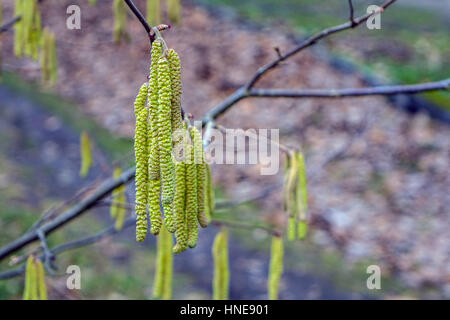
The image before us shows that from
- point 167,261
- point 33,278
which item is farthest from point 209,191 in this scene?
point 33,278

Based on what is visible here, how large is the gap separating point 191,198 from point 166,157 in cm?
16

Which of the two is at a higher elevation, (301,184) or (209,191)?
(301,184)

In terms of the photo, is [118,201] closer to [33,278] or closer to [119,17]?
[33,278]

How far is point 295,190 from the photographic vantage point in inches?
84.7

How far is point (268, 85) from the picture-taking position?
8.54 meters

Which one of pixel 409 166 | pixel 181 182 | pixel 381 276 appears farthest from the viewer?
pixel 409 166

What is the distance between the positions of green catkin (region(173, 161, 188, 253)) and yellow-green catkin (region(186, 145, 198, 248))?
1cm

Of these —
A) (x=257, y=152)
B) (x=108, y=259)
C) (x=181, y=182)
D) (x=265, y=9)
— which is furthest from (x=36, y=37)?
(x=265, y=9)

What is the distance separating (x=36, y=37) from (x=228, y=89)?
598 centimetres

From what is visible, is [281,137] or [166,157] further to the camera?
[281,137]

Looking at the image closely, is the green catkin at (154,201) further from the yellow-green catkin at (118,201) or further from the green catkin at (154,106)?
the yellow-green catkin at (118,201)

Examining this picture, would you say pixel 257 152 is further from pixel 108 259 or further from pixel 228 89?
pixel 108 259

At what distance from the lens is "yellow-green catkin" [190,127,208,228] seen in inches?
51.9

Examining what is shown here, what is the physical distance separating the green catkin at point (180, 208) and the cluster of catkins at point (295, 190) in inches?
35.2
